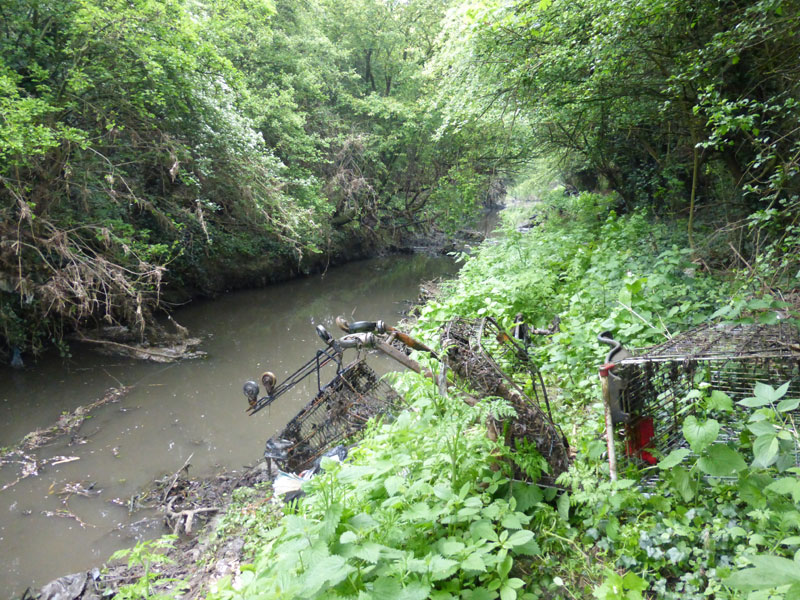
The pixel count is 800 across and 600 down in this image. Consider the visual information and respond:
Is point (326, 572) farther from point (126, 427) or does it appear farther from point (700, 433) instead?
point (126, 427)

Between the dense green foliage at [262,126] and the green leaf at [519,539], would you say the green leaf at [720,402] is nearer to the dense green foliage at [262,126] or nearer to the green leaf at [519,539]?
the green leaf at [519,539]

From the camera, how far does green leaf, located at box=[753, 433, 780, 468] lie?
1.70 meters

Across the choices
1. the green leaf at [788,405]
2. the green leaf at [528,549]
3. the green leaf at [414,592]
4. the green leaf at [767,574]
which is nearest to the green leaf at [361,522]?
the green leaf at [414,592]

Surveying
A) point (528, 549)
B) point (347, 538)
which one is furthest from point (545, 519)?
point (347, 538)

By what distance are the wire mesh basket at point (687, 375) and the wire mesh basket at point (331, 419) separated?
8.74 ft

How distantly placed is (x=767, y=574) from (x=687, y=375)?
40.6 inches

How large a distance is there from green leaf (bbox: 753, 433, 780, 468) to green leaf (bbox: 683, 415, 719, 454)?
143mm

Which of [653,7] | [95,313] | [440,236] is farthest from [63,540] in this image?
[440,236]

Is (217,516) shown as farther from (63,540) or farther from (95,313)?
(95,313)

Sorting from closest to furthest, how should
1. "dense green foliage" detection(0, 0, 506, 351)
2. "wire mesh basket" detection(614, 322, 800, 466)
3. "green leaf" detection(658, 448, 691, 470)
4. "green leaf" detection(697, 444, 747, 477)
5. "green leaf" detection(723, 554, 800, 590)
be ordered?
"green leaf" detection(723, 554, 800, 590) → "green leaf" detection(697, 444, 747, 477) → "green leaf" detection(658, 448, 691, 470) → "wire mesh basket" detection(614, 322, 800, 466) → "dense green foliage" detection(0, 0, 506, 351)

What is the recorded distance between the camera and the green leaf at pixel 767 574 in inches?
51.9

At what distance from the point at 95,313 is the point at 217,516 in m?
6.12

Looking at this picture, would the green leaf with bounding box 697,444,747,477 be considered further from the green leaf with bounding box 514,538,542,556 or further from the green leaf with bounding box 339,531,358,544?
the green leaf with bounding box 339,531,358,544

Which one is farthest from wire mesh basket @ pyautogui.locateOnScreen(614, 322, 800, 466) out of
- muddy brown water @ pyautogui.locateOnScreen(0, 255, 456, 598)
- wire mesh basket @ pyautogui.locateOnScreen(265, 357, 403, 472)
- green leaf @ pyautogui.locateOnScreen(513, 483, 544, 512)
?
muddy brown water @ pyautogui.locateOnScreen(0, 255, 456, 598)
